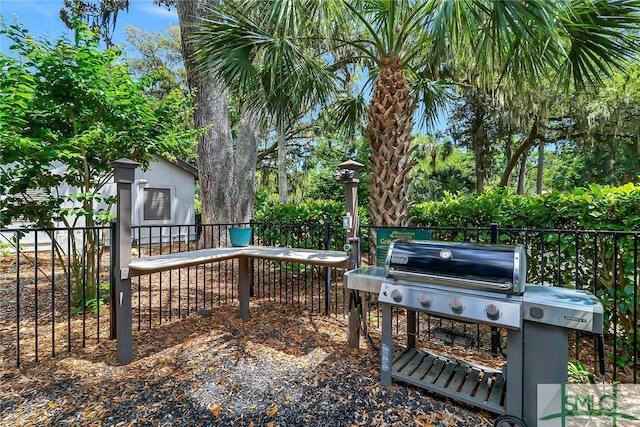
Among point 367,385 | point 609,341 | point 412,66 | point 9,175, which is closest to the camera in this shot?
point 367,385

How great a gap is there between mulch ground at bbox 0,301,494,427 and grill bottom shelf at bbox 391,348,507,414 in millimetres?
113

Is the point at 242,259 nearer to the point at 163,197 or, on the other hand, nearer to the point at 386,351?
the point at 386,351

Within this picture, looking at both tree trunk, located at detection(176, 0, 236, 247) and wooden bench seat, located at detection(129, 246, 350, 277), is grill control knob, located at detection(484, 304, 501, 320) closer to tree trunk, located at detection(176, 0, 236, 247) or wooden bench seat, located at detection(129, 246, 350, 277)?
wooden bench seat, located at detection(129, 246, 350, 277)

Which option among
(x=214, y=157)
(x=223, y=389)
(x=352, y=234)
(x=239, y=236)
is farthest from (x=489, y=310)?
(x=214, y=157)

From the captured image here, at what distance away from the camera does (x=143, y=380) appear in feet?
8.30

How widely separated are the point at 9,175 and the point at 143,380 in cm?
275

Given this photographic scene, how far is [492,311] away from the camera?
1.92 meters

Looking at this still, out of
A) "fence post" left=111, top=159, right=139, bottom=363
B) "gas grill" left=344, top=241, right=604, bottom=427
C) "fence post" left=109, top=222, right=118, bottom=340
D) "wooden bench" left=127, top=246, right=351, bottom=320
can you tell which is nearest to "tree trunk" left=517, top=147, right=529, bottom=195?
"wooden bench" left=127, top=246, right=351, bottom=320

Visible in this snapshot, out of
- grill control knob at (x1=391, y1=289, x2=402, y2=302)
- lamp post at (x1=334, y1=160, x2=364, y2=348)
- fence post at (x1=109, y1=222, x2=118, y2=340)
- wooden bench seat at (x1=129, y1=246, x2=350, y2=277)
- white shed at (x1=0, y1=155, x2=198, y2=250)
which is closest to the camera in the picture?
grill control knob at (x1=391, y1=289, x2=402, y2=302)

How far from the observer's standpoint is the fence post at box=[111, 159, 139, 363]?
2.71 meters

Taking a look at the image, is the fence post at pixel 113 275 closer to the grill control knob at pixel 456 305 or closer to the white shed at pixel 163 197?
the grill control knob at pixel 456 305

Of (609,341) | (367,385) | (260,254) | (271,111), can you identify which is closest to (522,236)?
(609,341)

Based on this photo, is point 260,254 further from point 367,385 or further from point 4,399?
point 4,399

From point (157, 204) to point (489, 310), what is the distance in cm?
1136
